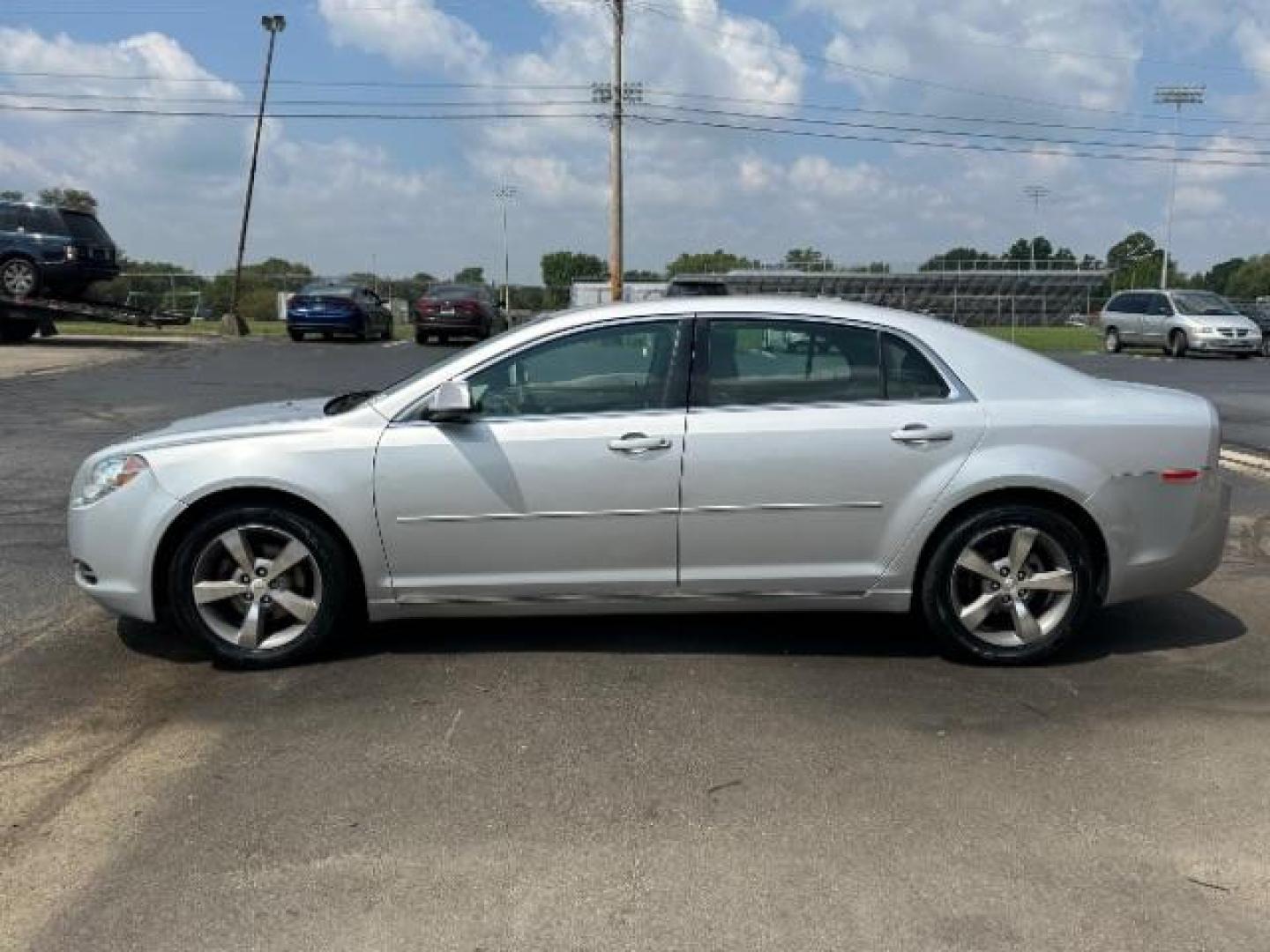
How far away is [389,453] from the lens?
186 inches

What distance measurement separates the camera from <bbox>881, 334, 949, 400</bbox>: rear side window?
4867 millimetres

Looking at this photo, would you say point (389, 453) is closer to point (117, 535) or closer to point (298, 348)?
point (117, 535)

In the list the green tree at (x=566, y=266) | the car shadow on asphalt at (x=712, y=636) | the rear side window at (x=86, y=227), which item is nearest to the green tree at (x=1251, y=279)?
the green tree at (x=566, y=266)

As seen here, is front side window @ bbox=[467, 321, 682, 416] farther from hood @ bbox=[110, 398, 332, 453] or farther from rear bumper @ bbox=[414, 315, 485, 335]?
rear bumper @ bbox=[414, 315, 485, 335]

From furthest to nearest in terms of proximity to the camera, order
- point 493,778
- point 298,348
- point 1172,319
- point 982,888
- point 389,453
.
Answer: point 1172,319 → point 298,348 → point 389,453 → point 493,778 → point 982,888

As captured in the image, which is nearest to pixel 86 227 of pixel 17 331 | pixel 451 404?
pixel 17 331

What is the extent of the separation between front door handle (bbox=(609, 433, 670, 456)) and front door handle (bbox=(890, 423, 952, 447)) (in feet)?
3.15

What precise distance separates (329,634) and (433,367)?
3.99ft

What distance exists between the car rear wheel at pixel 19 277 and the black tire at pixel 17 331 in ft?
5.18

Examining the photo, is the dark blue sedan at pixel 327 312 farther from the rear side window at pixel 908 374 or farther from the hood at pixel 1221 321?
the rear side window at pixel 908 374

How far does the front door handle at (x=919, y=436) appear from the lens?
4.75 meters

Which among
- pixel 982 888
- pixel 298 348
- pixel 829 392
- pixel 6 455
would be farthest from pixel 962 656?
pixel 298 348

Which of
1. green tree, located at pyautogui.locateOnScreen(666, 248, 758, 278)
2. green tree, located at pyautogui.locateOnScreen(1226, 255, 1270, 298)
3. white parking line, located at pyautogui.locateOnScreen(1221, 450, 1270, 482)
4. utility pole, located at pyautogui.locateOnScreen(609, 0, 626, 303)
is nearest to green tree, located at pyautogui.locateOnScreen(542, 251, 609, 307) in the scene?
green tree, located at pyautogui.locateOnScreen(666, 248, 758, 278)

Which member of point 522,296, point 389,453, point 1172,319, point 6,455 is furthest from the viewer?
point 522,296
